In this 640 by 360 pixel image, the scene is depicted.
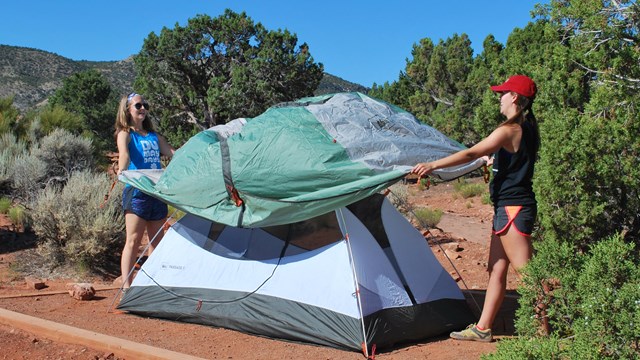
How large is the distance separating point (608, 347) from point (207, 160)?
341cm

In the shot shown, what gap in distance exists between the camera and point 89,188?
388 inches

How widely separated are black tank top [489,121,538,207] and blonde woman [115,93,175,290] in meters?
3.25

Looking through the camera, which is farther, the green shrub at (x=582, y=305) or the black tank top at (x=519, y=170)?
the black tank top at (x=519, y=170)

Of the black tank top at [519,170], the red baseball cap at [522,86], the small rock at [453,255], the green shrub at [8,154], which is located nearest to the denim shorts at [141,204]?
the black tank top at [519,170]

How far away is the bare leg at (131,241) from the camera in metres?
6.57

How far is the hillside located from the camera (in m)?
58.4

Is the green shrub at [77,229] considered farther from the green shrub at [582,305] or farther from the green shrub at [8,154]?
the green shrub at [582,305]

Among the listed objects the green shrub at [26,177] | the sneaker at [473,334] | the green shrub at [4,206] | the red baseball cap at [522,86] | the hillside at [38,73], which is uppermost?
the hillside at [38,73]

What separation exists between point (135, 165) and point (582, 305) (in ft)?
14.3

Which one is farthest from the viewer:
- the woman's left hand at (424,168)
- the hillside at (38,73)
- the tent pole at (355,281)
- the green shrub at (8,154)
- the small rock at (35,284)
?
the hillside at (38,73)

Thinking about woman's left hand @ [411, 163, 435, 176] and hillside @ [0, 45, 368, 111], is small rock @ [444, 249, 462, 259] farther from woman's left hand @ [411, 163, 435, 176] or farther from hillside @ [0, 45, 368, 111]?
hillside @ [0, 45, 368, 111]

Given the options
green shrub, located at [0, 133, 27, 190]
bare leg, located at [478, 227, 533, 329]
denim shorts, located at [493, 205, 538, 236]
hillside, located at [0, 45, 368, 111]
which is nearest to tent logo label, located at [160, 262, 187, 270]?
bare leg, located at [478, 227, 533, 329]

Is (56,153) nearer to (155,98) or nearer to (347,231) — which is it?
(347,231)

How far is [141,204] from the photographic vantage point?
653 cm
